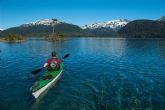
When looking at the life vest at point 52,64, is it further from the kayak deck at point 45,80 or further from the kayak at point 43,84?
the kayak at point 43,84

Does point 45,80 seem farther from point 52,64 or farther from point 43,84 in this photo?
point 52,64

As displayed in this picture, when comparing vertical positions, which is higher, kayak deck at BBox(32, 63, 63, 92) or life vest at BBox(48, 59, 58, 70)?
life vest at BBox(48, 59, 58, 70)

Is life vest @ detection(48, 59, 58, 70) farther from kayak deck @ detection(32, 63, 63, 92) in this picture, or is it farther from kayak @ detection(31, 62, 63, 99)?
kayak @ detection(31, 62, 63, 99)

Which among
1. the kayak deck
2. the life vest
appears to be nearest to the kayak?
the kayak deck

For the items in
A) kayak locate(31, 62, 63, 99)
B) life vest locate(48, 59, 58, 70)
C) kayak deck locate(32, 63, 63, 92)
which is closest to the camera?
kayak locate(31, 62, 63, 99)

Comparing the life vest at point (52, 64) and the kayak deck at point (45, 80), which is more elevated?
the life vest at point (52, 64)

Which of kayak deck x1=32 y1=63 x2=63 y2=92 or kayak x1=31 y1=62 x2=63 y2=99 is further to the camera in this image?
kayak deck x1=32 y1=63 x2=63 y2=92

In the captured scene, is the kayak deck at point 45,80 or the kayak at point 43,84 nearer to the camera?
the kayak at point 43,84

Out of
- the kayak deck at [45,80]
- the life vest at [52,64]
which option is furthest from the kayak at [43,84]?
the life vest at [52,64]

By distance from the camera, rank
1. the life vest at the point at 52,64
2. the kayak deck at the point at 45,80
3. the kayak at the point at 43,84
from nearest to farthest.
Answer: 1. the kayak at the point at 43,84
2. the kayak deck at the point at 45,80
3. the life vest at the point at 52,64

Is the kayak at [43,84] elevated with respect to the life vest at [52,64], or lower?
lower

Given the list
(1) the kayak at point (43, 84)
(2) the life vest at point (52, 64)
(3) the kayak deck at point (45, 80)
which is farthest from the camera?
(2) the life vest at point (52, 64)

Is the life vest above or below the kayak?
above

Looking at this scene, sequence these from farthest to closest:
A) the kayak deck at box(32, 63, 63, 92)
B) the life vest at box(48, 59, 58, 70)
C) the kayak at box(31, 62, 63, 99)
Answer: the life vest at box(48, 59, 58, 70) → the kayak deck at box(32, 63, 63, 92) → the kayak at box(31, 62, 63, 99)
